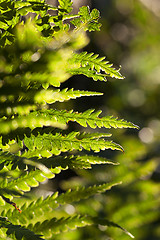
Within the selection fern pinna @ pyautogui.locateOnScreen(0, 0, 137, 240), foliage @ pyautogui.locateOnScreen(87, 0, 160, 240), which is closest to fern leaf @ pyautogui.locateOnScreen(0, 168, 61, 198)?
fern pinna @ pyautogui.locateOnScreen(0, 0, 137, 240)

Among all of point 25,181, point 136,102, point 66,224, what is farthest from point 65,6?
point 136,102

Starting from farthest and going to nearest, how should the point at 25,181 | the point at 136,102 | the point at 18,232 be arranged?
the point at 136,102, the point at 25,181, the point at 18,232

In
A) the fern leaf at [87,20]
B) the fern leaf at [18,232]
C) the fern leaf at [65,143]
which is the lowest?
the fern leaf at [18,232]

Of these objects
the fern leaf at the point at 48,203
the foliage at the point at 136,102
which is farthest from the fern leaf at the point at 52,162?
the foliage at the point at 136,102

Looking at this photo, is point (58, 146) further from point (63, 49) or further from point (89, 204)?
point (89, 204)

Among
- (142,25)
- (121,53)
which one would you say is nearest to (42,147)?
(121,53)

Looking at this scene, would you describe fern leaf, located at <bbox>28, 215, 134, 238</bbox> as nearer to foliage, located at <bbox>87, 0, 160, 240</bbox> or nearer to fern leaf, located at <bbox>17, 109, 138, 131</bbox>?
fern leaf, located at <bbox>17, 109, 138, 131</bbox>

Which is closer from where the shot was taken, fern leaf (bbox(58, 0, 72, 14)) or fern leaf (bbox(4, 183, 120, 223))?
fern leaf (bbox(58, 0, 72, 14))

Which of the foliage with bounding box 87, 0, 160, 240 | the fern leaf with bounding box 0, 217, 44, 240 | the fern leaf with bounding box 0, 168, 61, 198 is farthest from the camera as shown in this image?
the foliage with bounding box 87, 0, 160, 240

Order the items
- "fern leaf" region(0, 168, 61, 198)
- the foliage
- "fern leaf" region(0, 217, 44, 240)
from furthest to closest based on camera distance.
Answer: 1. the foliage
2. "fern leaf" region(0, 168, 61, 198)
3. "fern leaf" region(0, 217, 44, 240)

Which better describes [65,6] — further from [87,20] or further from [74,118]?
[74,118]

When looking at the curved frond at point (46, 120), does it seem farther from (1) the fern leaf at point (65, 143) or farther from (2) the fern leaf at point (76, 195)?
(2) the fern leaf at point (76, 195)
